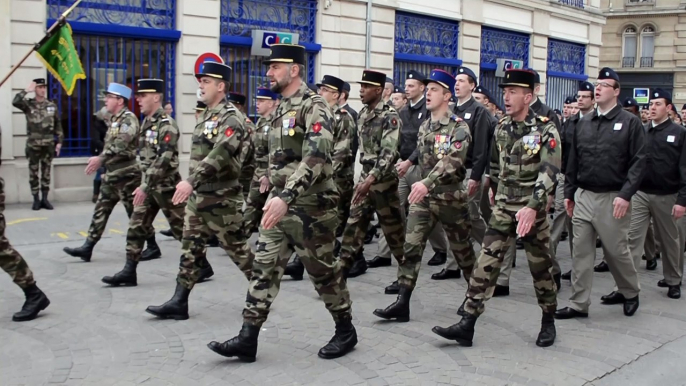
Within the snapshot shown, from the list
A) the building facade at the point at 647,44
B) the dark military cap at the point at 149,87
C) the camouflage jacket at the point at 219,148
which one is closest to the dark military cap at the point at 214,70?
the camouflage jacket at the point at 219,148

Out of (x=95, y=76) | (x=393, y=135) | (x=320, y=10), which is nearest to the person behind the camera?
(x=393, y=135)

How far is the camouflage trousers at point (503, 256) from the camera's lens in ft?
18.0

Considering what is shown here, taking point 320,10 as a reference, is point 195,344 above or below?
below

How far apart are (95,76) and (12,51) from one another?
1540mm

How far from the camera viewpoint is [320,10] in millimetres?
16484

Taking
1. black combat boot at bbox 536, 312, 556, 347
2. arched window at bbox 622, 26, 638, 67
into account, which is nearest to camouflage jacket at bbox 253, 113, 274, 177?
black combat boot at bbox 536, 312, 556, 347

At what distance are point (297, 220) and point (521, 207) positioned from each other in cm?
178

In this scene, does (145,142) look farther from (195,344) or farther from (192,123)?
(192,123)

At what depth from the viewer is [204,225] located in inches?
239

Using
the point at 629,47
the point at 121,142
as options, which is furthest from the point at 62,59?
the point at 629,47

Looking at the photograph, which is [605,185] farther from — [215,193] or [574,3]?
[574,3]

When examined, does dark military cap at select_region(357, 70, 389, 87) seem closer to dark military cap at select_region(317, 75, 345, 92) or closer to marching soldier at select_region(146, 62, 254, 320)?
dark military cap at select_region(317, 75, 345, 92)

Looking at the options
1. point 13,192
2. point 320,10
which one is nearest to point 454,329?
point 13,192

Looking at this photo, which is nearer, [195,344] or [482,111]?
[195,344]
